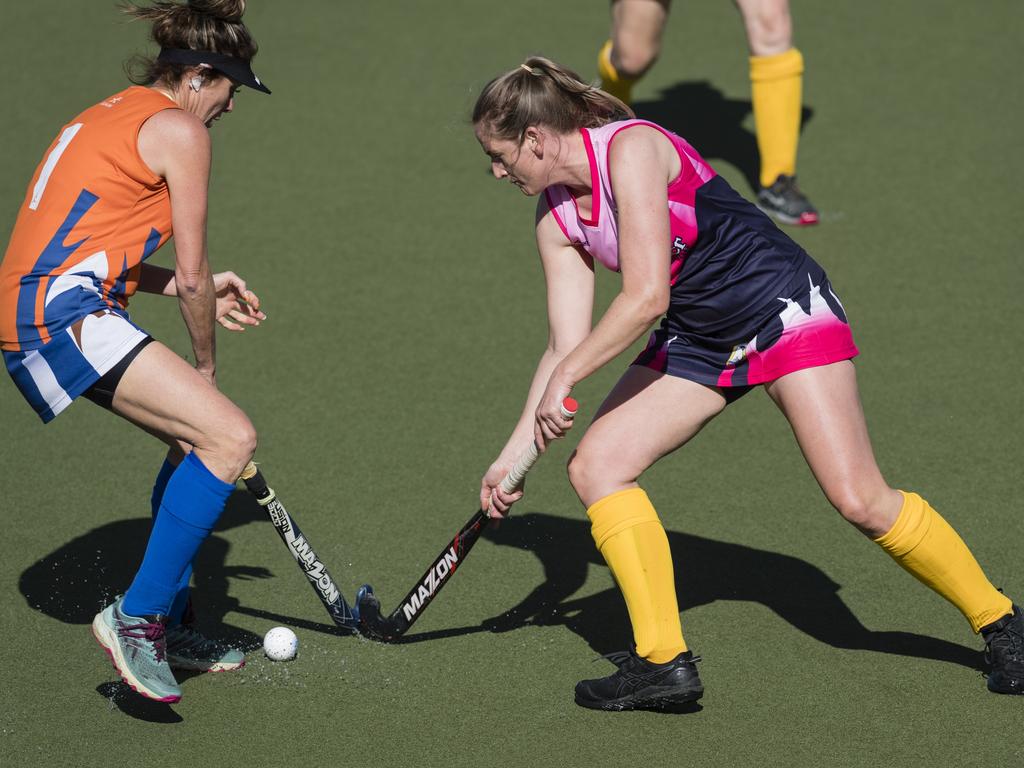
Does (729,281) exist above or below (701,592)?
above

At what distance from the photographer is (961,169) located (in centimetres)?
611

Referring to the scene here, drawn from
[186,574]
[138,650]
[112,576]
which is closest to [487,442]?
[112,576]

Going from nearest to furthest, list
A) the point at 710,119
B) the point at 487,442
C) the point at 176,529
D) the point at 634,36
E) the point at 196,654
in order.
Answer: the point at 176,529 → the point at 196,654 → the point at 487,442 → the point at 634,36 → the point at 710,119

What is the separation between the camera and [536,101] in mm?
2967

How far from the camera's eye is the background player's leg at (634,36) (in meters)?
5.98

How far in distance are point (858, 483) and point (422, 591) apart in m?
1.09

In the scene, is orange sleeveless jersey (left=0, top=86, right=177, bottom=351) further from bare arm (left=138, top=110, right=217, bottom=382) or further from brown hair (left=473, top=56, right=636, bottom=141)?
brown hair (left=473, top=56, right=636, bottom=141)

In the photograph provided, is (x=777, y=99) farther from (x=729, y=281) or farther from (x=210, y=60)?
(x=210, y=60)

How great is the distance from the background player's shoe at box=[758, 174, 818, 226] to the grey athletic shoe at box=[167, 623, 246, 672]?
3272 millimetres

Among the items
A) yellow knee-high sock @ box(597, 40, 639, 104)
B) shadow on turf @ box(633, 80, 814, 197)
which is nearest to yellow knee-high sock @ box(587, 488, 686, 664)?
shadow on turf @ box(633, 80, 814, 197)

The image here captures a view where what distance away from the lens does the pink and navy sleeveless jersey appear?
3.08 m

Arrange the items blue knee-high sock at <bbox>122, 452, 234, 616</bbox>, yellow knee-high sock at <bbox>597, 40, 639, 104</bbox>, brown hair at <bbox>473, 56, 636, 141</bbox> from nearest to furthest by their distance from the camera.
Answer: brown hair at <bbox>473, 56, 636, 141</bbox> < blue knee-high sock at <bbox>122, 452, 234, 616</bbox> < yellow knee-high sock at <bbox>597, 40, 639, 104</bbox>

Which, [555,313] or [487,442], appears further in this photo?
[487,442]

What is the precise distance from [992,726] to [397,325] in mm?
2697
